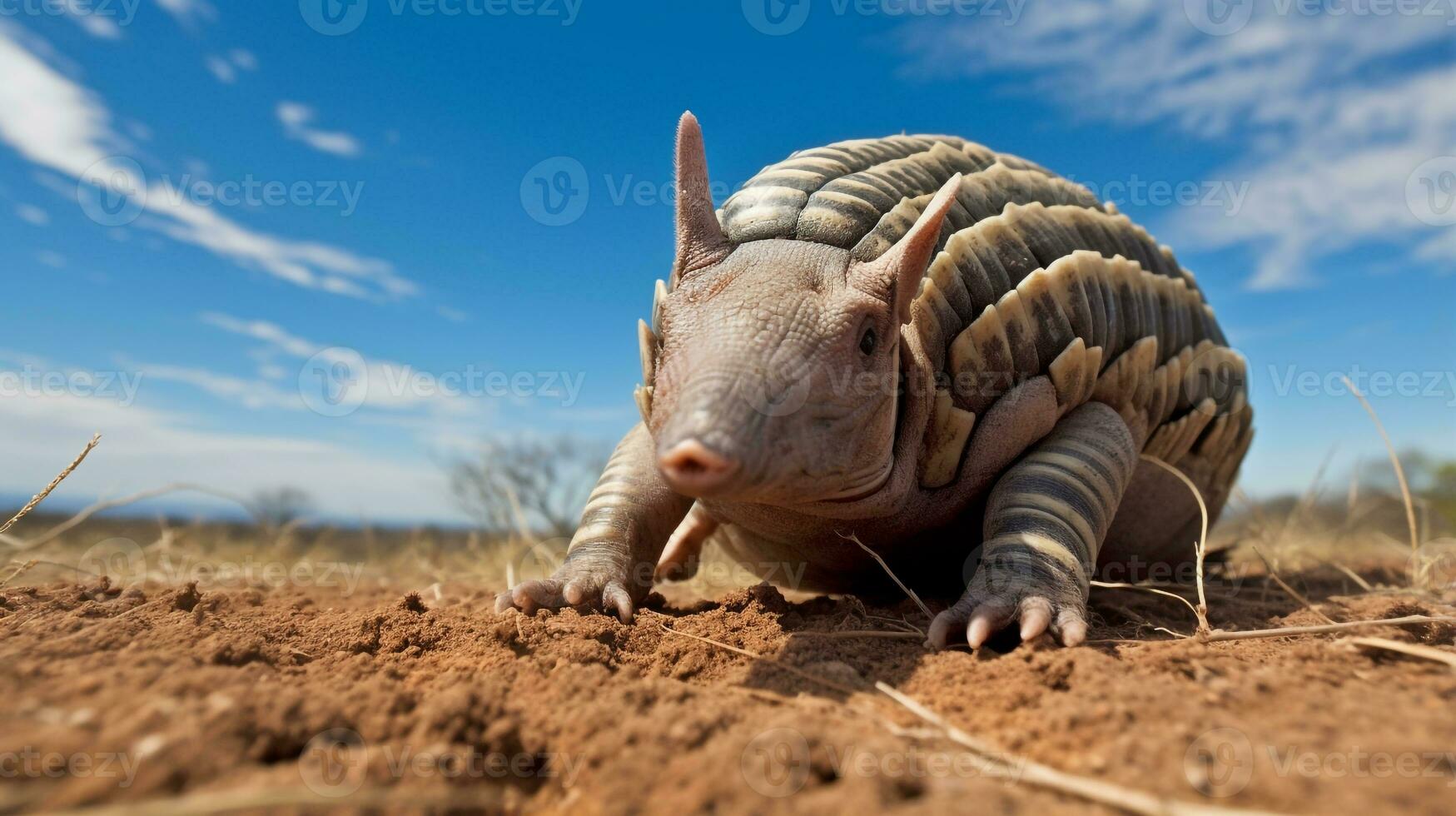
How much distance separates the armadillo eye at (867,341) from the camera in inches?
117

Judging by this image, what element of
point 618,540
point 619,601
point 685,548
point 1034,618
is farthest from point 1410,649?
point 685,548

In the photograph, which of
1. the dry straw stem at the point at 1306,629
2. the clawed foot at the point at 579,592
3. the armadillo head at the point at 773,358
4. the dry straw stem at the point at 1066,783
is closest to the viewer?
the dry straw stem at the point at 1066,783

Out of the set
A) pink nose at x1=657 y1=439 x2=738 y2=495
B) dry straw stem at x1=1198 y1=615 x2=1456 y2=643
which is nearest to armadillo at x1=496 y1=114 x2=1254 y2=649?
pink nose at x1=657 y1=439 x2=738 y2=495

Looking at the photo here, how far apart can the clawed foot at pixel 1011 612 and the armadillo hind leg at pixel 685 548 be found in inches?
76.0

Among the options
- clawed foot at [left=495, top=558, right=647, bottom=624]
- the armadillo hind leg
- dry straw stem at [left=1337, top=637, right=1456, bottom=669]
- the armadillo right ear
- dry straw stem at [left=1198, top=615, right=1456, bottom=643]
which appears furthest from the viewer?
the armadillo hind leg

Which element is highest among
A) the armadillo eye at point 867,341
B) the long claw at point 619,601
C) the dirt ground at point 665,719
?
the armadillo eye at point 867,341

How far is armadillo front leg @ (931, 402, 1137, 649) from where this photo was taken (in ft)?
9.07

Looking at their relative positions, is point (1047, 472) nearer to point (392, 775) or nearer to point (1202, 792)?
point (1202, 792)

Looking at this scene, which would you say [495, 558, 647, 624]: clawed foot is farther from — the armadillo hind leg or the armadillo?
the armadillo hind leg

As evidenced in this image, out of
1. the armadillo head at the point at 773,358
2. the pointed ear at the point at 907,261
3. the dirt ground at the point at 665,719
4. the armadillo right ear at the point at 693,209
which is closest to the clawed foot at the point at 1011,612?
the dirt ground at the point at 665,719

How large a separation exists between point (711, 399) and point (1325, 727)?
63.3 inches

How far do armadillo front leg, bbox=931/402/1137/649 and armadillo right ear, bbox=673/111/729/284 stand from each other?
1512 mm

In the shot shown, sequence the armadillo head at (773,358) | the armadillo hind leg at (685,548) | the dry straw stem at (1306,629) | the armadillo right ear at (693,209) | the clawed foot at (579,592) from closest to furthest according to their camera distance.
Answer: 1. the armadillo head at (773,358)
2. the dry straw stem at (1306,629)
3. the armadillo right ear at (693,209)
4. the clawed foot at (579,592)
5. the armadillo hind leg at (685,548)

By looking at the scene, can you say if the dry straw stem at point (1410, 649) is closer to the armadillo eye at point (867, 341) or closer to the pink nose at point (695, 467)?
the armadillo eye at point (867, 341)
